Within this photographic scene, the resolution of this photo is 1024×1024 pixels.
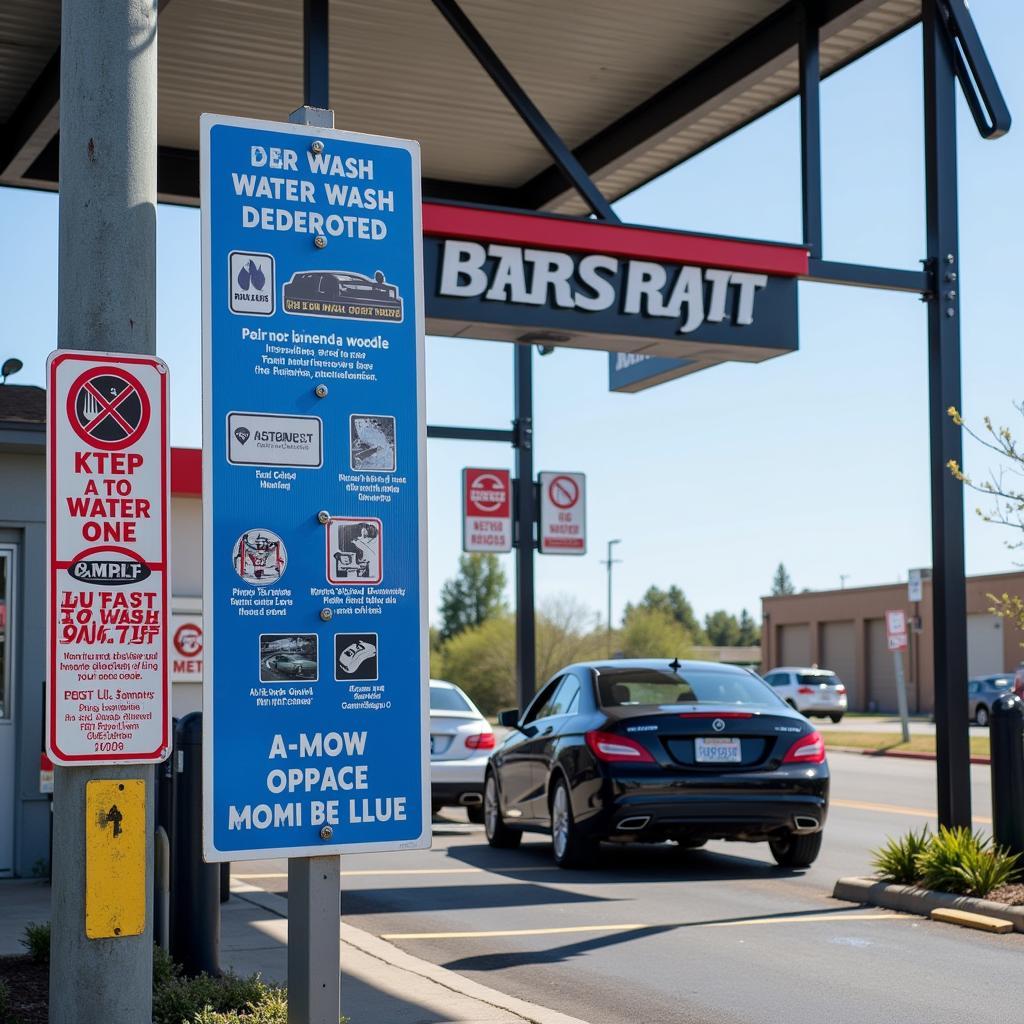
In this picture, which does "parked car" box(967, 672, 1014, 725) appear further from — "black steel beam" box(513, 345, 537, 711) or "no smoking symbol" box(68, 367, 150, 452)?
"no smoking symbol" box(68, 367, 150, 452)

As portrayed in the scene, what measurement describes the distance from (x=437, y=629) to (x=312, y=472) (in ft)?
327

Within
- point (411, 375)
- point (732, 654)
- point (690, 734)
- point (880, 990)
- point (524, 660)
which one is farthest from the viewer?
point (732, 654)

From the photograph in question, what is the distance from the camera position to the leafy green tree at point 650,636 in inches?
2544

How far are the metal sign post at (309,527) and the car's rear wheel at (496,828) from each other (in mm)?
9433

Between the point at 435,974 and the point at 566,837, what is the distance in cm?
440

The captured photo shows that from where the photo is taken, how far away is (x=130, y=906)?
4070 millimetres

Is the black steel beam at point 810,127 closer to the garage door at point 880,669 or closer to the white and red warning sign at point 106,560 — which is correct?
the white and red warning sign at point 106,560

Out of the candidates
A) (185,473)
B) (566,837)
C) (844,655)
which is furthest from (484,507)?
(844,655)

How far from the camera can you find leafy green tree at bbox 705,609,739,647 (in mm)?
169125

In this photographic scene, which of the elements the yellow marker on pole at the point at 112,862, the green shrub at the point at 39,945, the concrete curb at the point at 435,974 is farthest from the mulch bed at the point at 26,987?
the yellow marker on pole at the point at 112,862

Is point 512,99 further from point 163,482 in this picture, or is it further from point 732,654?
point 732,654

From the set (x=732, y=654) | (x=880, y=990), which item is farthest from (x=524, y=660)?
(x=732, y=654)

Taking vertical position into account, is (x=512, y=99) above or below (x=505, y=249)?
above

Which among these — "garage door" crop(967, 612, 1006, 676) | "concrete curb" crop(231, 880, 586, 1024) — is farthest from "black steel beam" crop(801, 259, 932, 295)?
"garage door" crop(967, 612, 1006, 676)
